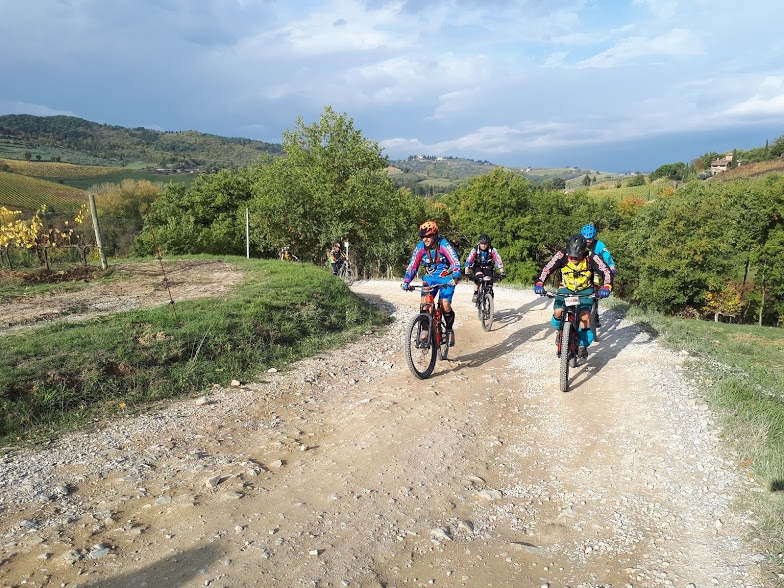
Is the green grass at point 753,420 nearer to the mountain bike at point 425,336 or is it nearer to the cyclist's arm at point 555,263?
the cyclist's arm at point 555,263

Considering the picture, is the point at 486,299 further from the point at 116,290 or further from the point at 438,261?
the point at 116,290

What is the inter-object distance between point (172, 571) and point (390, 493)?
1.88 metres

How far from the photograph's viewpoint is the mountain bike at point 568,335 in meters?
7.02

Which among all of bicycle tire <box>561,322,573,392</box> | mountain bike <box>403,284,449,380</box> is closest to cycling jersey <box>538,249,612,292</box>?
bicycle tire <box>561,322,573,392</box>

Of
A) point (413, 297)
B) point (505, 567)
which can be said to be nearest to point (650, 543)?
point (505, 567)

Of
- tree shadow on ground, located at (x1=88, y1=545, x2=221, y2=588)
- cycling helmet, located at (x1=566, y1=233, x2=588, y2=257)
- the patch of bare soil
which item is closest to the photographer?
tree shadow on ground, located at (x1=88, y1=545, x2=221, y2=588)

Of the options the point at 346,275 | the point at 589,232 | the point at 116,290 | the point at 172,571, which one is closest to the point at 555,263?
the point at 589,232

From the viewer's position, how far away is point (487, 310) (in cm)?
1129

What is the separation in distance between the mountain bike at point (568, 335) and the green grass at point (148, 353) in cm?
474

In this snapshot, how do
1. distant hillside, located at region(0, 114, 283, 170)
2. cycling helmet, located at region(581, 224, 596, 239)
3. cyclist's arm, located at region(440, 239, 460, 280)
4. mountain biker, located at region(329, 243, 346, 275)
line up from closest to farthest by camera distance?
cyclist's arm, located at region(440, 239, 460, 280) → cycling helmet, located at region(581, 224, 596, 239) → mountain biker, located at region(329, 243, 346, 275) → distant hillside, located at region(0, 114, 283, 170)

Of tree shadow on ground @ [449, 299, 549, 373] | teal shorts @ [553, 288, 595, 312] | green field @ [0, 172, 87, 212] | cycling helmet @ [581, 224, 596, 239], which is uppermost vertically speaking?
green field @ [0, 172, 87, 212]

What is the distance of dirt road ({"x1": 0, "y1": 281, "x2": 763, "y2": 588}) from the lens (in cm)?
329

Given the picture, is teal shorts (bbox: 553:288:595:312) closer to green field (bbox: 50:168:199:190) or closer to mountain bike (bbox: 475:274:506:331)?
mountain bike (bbox: 475:274:506:331)

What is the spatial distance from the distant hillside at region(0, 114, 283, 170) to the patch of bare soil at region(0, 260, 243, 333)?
4432 inches
